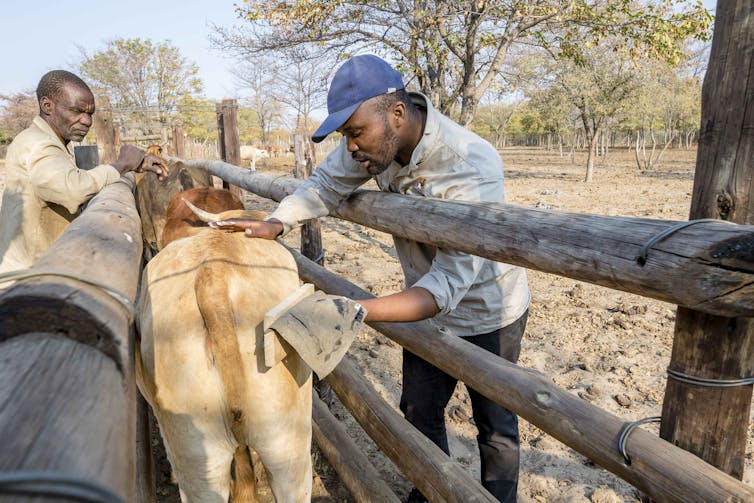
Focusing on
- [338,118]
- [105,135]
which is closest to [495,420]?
[338,118]

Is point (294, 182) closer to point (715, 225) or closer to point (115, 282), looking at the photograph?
point (115, 282)

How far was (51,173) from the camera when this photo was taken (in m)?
2.80

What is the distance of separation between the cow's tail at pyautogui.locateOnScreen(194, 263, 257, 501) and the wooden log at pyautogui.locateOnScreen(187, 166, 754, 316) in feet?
2.73

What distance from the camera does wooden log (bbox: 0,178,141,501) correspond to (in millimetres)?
576

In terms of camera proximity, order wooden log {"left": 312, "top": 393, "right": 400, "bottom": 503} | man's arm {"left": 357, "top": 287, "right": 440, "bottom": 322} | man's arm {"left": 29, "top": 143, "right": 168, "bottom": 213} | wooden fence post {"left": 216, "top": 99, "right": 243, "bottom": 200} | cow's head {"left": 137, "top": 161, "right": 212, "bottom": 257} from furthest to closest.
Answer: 1. wooden fence post {"left": 216, "top": 99, "right": 243, "bottom": 200}
2. cow's head {"left": 137, "top": 161, "right": 212, "bottom": 257}
3. man's arm {"left": 29, "top": 143, "right": 168, "bottom": 213}
4. wooden log {"left": 312, "top": 393, "right": 400, "bottom": 503}
5. man's arm {"left": 357, "top": 287, "right": 440, "bottom": 322}

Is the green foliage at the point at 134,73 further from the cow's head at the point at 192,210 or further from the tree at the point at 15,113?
the cow's head at the point at 192,210

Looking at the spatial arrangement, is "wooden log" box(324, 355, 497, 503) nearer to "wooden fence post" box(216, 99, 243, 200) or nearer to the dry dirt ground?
the dry dirt ground

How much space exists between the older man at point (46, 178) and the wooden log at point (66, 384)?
2.18 m

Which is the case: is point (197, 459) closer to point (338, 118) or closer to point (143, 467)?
point (143, 467)

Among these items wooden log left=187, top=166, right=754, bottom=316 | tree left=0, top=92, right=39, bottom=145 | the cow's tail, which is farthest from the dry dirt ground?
tree left=0, top=92, right=39, bottom=145

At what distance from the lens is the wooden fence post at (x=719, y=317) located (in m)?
1.21

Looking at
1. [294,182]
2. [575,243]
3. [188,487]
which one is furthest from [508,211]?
[294,182]

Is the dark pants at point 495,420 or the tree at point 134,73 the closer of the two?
the dark pants at point 495,420

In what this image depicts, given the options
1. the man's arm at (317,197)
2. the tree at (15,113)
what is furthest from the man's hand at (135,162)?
the tree at (15,113)
